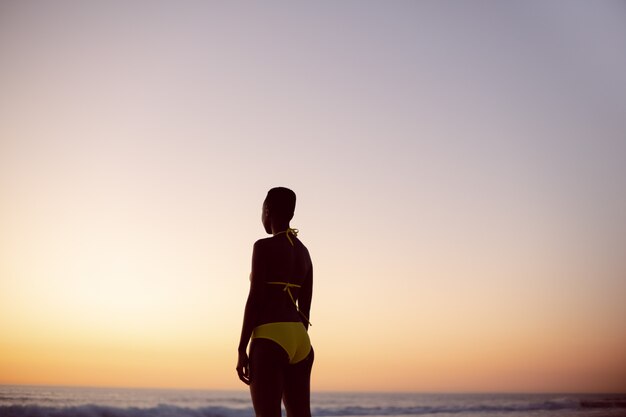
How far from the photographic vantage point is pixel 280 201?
3.75m

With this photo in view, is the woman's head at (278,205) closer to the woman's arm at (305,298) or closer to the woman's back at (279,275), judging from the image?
the woman's back at (279,275)

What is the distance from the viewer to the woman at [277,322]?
11.4 feet

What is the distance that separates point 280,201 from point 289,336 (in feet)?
2.44

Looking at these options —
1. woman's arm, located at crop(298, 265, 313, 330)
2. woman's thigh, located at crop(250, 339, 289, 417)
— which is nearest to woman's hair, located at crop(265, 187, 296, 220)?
woman's arm, located at crop(298, 265, 313, 330)

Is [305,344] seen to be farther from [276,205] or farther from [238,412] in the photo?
[238,412]

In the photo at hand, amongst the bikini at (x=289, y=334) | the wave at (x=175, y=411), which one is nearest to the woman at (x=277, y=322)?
the bikini at (x=289, y=334)

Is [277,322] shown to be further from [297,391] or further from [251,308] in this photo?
[297,391]

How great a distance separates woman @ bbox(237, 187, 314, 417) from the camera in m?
3.47

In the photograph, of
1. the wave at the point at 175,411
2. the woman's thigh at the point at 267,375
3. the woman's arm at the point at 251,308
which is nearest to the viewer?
the woman's thigh at the point at 267,375

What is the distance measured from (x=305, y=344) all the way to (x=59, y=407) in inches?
956

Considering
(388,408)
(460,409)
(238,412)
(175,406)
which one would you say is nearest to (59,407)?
(175,406)

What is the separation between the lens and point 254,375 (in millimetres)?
3453

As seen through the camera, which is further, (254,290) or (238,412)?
(238,412)

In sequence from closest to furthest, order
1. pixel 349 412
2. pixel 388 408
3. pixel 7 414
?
pixel 7 414 < pixel 349 412 < pixel 388 408
